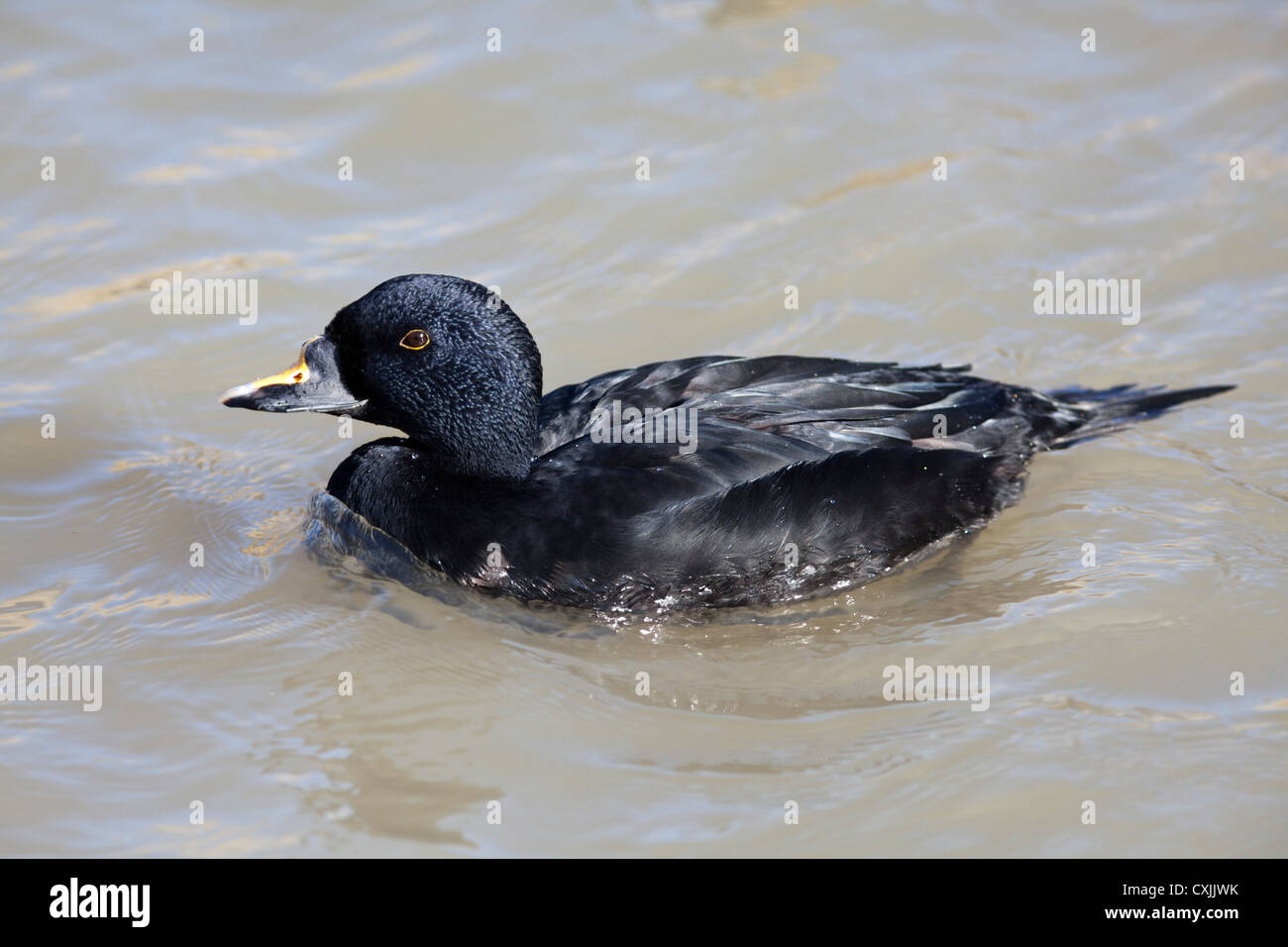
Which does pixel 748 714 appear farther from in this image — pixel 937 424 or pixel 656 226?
pixel 656 226

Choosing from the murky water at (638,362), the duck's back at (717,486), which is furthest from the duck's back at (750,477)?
the murky water at (638,362)

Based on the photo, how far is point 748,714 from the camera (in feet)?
17.6

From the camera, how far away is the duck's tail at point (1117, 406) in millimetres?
6891

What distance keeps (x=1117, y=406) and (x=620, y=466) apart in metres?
2.67

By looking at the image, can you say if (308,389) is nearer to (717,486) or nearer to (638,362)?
(717,486)

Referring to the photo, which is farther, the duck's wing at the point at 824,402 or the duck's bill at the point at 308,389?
the duck's wing at the point at 824,402

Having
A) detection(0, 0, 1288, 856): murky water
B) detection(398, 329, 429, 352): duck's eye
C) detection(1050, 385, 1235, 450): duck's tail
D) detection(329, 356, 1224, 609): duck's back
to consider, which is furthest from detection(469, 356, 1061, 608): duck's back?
detection(398, 329, 429, 352): duck's eye

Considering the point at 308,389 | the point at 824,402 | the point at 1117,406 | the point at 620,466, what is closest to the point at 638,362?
the point at 824,402

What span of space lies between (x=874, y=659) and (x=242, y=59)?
6.94 m

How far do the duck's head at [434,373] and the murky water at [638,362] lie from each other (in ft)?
2.31

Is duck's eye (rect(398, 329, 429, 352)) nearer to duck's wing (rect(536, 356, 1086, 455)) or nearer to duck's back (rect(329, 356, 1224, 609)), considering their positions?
duck's back (rect(329, 356, 1224, 609))

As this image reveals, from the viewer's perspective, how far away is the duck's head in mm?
5941

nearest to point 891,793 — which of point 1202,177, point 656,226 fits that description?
point 656,226

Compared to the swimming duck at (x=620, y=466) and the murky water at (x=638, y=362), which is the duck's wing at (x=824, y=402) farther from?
the murky water at (x=638, y=362)
